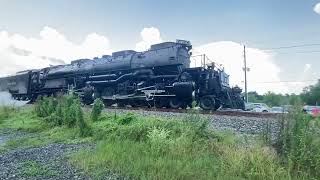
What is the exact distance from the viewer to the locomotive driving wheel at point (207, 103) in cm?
1582

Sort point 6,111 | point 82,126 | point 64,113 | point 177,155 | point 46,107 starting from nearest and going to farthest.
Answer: point 177,155 → point 82,126 → point 64,113 → point 46,107 → point 6,111

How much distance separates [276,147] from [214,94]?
33.1 ft

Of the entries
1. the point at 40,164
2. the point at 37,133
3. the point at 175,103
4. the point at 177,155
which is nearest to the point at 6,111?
the point at 37,133

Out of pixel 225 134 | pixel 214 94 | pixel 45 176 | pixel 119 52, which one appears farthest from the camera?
pixel 119 52

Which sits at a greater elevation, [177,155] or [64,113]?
[64,113]

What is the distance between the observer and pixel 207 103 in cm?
1602

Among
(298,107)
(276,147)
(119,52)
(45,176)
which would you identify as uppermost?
(119,52)

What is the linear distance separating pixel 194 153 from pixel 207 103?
9.75m

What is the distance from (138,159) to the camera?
20.3ft

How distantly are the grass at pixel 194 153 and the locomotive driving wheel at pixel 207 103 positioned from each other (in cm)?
744

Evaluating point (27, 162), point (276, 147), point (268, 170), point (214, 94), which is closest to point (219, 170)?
point (268, 170)

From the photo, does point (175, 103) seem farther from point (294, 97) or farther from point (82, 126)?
point (294, 97)

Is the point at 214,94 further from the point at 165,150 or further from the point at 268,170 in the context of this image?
the point at 268,170

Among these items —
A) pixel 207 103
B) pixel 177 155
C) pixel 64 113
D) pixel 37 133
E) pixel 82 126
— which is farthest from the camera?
pixel 207 103
